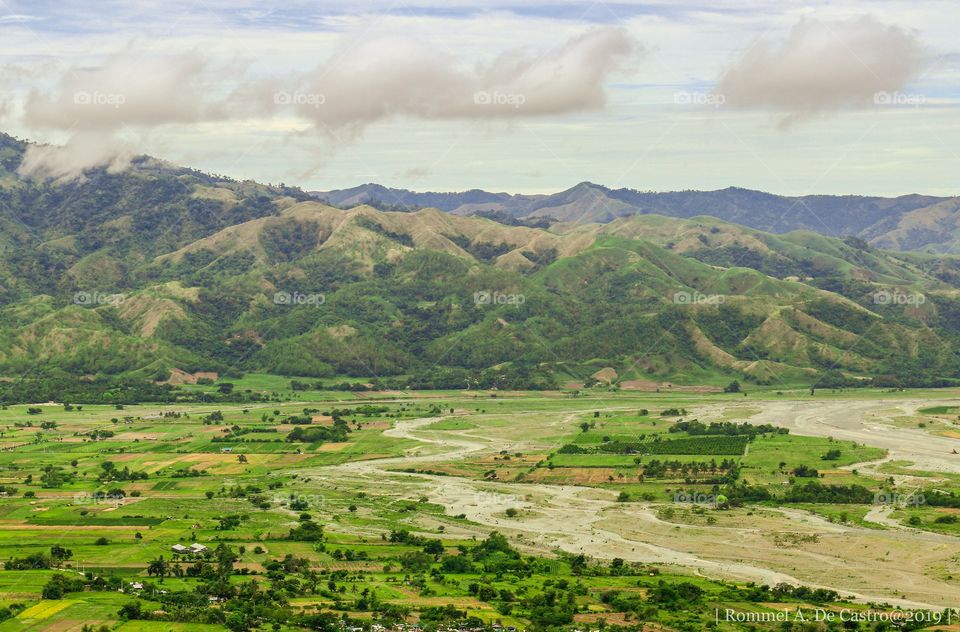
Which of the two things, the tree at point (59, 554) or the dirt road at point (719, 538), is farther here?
A: the tree at point (59, 554)

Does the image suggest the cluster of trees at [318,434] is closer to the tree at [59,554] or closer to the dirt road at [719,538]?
the dirt road at [719,538]

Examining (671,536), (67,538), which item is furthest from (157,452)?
(671,536)

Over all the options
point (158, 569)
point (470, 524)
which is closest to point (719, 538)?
point (470, 524)

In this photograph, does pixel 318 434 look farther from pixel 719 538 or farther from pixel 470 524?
pixel 719 538

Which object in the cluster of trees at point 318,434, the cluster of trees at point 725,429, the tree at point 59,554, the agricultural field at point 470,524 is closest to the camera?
the agricultural field at point 470,524

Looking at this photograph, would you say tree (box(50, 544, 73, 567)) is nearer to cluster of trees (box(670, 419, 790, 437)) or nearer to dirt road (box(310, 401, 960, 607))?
dirt road (box(310, 401, 960, 607))

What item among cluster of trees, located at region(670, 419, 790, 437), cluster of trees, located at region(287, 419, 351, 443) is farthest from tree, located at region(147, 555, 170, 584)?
cluster of trees, located at region(670, 419, 790, 437)

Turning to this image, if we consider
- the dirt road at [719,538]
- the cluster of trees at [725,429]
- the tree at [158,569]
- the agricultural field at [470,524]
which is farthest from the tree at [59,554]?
the cluster of trees at [725,429]

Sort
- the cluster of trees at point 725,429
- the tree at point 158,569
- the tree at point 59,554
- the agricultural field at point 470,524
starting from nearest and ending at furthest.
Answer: the agricultural field at point 470,524 → the tree at point 158,569 → the tree at point 59,554 → the cluster of trees at point 725,429

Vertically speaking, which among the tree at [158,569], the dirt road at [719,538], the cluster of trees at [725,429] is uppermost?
the cluster of trees at [725,429]

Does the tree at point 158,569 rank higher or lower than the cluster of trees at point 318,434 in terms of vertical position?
lower

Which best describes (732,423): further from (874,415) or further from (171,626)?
(171,626)
